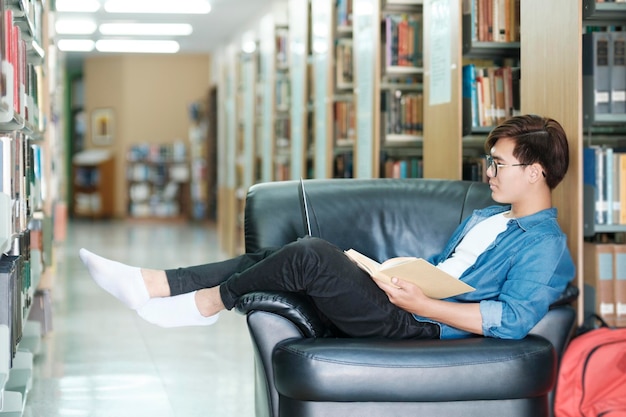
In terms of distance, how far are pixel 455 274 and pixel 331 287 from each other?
484mm

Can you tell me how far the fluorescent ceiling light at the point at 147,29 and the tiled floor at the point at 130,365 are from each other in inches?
252

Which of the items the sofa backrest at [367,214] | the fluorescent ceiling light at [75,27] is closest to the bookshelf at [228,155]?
Answer: the fluorescent ceiling light at [75,27]

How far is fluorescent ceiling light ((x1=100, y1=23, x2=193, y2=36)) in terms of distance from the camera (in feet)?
41.4

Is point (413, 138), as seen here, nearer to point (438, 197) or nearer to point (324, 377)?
point (438, 197)

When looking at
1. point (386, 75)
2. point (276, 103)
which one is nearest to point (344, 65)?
point (386, 75)

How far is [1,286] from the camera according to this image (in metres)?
2.58

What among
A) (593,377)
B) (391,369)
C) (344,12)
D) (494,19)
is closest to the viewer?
(391,369)

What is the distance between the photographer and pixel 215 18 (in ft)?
40.0

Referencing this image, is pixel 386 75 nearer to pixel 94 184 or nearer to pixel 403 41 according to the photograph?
pixel 403 41

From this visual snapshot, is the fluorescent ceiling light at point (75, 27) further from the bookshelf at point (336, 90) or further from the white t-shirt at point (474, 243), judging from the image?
the white t-shirt at point (474, 243)

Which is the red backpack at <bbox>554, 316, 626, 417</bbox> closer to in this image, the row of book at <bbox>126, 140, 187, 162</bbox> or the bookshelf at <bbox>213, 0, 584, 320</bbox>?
the bookshelf at <bbox>213, 0, 584, 320</bbox>

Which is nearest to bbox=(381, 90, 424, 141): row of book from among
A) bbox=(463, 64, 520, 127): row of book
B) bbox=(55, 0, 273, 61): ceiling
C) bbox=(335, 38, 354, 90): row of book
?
bbox=(335, 38, 354, 90): row of book

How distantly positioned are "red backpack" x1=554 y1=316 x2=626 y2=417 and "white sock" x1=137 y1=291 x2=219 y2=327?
1101mm

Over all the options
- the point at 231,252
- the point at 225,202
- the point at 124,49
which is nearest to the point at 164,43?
the point at 124,49
